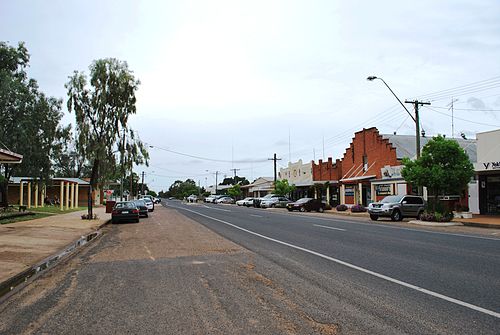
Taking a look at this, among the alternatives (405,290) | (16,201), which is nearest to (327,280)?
(405,290)

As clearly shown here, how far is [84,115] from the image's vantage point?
28172 mm

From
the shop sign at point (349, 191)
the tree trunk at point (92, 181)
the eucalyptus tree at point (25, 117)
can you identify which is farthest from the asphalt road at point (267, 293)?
the shop sign at point (349, 191)

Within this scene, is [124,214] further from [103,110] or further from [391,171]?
[391,171]

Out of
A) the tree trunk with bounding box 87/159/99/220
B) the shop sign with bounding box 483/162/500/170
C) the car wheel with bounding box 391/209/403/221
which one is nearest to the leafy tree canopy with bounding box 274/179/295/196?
the car wheel with bounding box 391/209/403/221

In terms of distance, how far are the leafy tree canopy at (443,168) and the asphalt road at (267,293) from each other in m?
13.8

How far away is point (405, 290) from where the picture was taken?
751 cm

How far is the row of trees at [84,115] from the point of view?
2816 centimetres

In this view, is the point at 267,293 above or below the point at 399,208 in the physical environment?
below

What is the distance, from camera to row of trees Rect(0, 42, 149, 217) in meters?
28.2

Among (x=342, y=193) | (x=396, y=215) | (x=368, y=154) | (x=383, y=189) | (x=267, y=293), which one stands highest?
(x=368, y=154)

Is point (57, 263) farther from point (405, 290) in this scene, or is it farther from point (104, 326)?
point (405, 290)

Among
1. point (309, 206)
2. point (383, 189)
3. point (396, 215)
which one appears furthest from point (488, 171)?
point (309, 206)

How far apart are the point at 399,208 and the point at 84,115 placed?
2129 centimetres

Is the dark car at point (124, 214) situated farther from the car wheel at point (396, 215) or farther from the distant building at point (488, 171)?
the distant building at point (488, 171)
